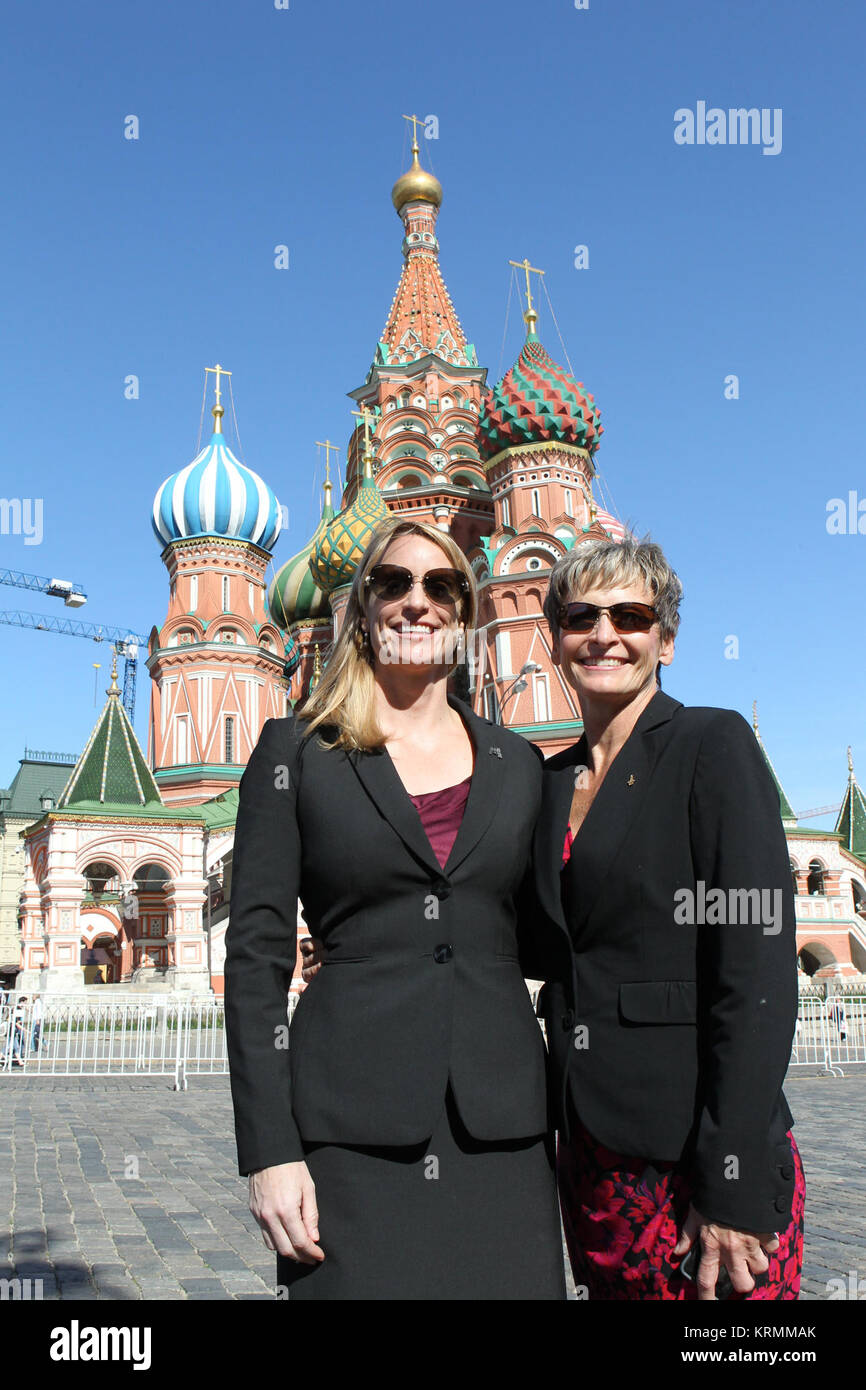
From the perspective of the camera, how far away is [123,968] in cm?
3381

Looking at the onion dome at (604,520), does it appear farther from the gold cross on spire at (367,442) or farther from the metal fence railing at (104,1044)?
the metal fence railing at (104,1044)

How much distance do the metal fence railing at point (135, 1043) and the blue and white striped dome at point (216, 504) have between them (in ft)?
83.9

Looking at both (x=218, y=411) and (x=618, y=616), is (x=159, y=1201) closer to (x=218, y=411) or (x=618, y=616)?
(x=618, y=616)

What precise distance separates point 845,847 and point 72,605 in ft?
177

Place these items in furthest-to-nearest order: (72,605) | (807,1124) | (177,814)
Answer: (72,605) < (177,814) < (807,1124)

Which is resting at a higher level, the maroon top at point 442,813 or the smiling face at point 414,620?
the smiling face at point 414,620

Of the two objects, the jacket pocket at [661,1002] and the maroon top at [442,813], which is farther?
the maroon top at [442,813]

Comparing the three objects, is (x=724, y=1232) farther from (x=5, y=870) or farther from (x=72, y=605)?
(x=72, y=605)

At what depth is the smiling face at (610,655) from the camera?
264 cm

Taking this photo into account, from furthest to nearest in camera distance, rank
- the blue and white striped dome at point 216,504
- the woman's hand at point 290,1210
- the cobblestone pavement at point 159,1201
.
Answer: the blue and white striped dome at point 216,504, the cobblestone pavement at point 159,1201, the woman's hand at point 290,1210

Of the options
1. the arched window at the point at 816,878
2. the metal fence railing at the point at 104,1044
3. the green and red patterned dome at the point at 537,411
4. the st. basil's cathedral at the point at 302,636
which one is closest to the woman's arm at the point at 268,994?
the metal fence railing at the point at 104,1044

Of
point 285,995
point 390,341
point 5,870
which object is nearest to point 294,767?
point 285,995

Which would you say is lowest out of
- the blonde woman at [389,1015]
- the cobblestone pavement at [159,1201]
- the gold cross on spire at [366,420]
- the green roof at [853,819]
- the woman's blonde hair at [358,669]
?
the cobblestone pavement at [159,1201]

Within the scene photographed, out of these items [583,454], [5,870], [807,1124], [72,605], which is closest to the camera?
[807,1124]
